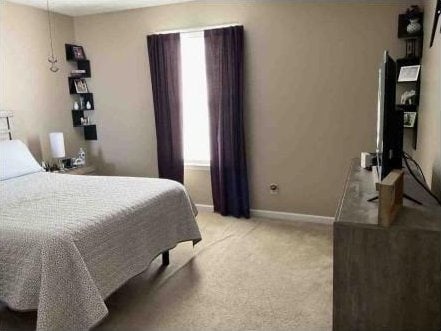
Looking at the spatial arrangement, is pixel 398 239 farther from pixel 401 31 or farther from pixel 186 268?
pixel 401 31

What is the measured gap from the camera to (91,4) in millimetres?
3740

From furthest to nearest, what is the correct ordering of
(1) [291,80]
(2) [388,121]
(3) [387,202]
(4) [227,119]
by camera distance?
(4) [227,119], (1) [291,80], (2) [388,121], (3) [387,202]

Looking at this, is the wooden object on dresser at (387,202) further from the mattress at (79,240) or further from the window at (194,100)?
the window at (194,100)

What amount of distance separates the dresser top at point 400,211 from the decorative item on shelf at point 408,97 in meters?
1.11

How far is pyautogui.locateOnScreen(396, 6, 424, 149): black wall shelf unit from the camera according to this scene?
Result: 2.76 meters

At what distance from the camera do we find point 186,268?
274cm

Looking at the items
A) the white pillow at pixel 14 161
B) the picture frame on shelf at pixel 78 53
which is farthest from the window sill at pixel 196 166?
the picture frame on shelf at pixel 78 53

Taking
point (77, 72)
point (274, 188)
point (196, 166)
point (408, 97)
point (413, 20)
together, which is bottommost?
point (274, 188)

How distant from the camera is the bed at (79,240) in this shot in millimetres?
1700

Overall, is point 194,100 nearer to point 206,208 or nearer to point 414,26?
point 206,208

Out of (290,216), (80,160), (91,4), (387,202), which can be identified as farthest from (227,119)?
(387,202)

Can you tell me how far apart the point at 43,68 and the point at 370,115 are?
346 centimetres

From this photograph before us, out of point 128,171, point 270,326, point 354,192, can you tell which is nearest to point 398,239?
point 354,192

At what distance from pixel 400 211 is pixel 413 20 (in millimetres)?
2065
